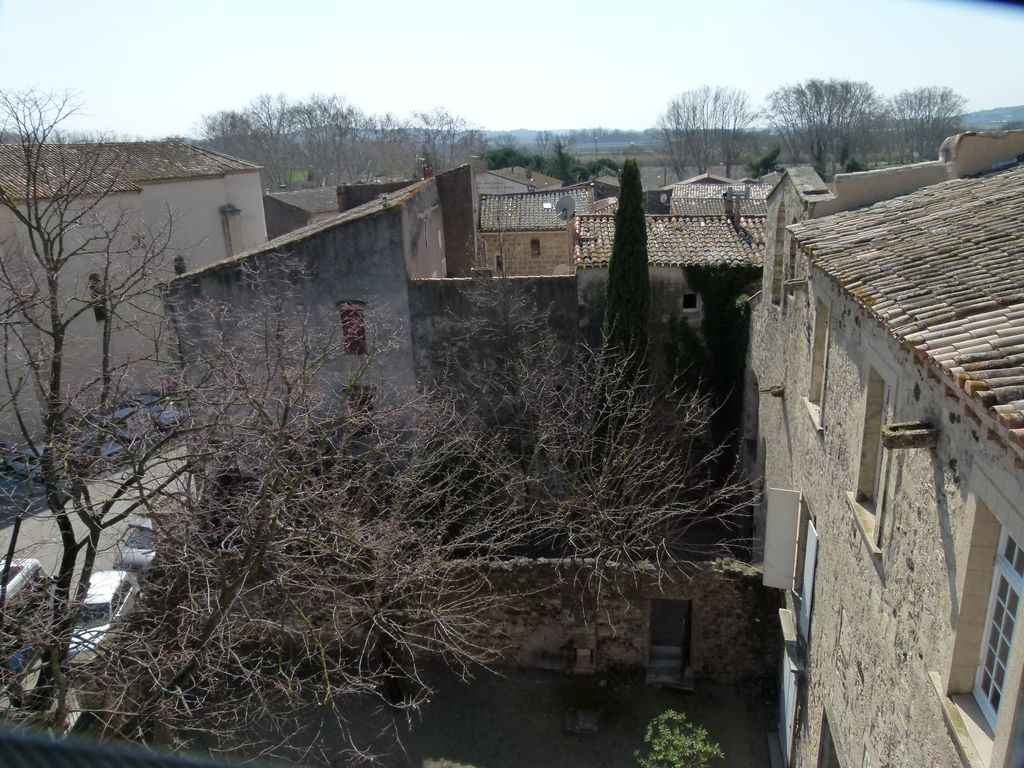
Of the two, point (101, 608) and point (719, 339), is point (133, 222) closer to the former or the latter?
point (101, 608)

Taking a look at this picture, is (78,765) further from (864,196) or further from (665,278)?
(665,278)

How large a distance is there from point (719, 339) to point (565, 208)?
48.6ft

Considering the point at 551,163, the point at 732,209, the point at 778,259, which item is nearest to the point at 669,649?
the point at 778,259

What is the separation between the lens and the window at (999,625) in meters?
4.04

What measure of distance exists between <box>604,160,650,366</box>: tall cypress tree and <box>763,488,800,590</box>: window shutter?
5978 mm

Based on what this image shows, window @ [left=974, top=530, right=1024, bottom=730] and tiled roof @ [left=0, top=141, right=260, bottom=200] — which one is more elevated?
tiled roof @ [left=0, top=141, right=260, bottom=200]

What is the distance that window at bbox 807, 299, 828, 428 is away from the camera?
8.95 metres

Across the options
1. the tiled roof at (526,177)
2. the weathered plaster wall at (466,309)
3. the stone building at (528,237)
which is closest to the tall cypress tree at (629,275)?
the weathered plaster wall at (466,309)

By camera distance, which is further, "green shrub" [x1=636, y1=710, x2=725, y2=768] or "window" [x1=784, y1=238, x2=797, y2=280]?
"window" [x1=784, y1=238, x2=797, y2=280]

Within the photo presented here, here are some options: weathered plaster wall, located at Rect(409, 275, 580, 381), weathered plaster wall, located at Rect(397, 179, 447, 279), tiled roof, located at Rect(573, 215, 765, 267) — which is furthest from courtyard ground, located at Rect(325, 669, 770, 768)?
weathered plaster wall, located at Rect(397, 179, 447, 279)

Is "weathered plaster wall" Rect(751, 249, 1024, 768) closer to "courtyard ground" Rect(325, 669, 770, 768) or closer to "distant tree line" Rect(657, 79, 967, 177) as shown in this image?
"courtyard ground" Rect(325, 669, 770, 768)

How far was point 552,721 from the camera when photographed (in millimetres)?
11133

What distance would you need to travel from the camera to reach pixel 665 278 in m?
16.3

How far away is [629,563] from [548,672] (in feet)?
7.12
